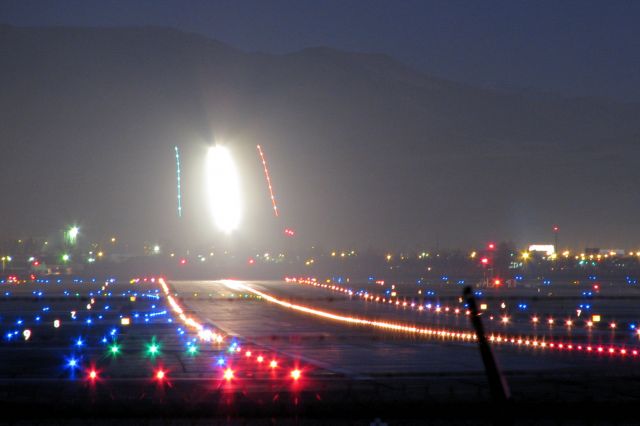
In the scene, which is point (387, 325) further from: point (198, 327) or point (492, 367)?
point (492, 367)

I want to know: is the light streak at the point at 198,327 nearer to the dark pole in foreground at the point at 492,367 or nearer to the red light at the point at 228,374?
the red light at the point at 228,374

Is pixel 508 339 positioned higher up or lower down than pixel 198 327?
lower down

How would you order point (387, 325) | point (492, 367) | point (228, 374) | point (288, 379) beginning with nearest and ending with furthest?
1. point (492, 367)
2. point (288, 379)
3. point (228, 374)
4. point (387, 325)

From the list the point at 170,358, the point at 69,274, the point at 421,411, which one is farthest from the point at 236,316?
the point at 69,274

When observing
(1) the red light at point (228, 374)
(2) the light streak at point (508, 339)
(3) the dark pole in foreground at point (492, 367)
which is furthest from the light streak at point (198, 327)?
(3) the dark pole in foreground at point (492, 367)

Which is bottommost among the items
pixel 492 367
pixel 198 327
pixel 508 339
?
pixel 508 339

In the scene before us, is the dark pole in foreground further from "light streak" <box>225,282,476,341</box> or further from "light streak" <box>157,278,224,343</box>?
"light streak" <box>225,282,476,341</box>

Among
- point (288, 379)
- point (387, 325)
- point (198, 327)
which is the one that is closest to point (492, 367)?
point (288, 379)

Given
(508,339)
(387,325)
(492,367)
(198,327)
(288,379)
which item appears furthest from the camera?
(387,325)

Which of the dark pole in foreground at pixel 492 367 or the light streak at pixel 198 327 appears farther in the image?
the light streak at pixel 198 327

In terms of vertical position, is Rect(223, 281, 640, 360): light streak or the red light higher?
the red light

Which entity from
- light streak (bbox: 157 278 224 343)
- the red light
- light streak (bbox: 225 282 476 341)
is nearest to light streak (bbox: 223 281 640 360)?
light streak (bbox: 225 282 476 341)

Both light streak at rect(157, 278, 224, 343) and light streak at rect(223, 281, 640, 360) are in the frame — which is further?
light streak at rect(157, 278, 224, 343)
